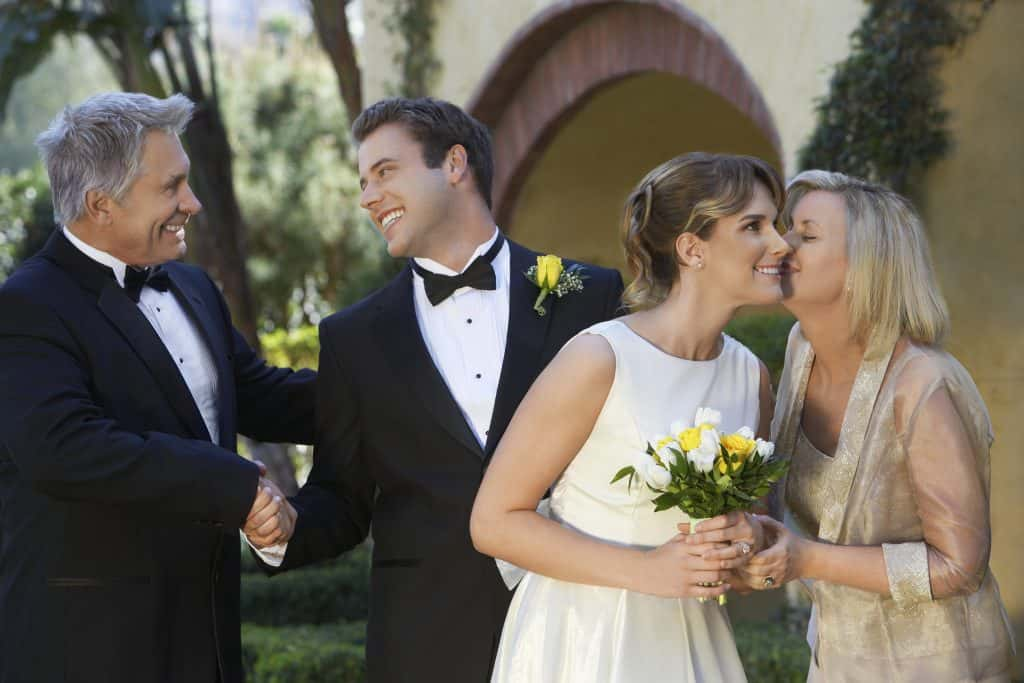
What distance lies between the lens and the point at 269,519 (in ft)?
11.1

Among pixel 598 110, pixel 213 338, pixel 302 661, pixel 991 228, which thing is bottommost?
pixel 302 661

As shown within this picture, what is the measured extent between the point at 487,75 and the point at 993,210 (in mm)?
3946

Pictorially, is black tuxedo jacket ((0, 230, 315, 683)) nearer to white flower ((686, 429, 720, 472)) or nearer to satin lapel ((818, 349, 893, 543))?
white flower ((686, 429, 720, 472))

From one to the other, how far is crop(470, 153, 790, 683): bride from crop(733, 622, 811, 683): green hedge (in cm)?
259

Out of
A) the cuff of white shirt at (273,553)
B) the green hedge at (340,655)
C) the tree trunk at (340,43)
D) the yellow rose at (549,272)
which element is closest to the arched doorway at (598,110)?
the tree trunk at (340,43)

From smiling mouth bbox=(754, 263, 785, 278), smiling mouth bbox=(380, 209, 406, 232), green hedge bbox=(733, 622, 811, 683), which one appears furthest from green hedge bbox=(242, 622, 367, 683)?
smiling mouth bbox=(754, 263, 785, 278)

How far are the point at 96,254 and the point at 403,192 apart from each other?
82 centimetres

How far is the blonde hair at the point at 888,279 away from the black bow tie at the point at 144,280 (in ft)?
5.98

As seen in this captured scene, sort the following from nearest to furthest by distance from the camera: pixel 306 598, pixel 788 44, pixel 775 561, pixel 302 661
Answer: pixel 775 561
pixel 302 661
pixel 788 44
pixel 306 598

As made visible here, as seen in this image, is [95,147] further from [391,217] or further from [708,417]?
[708,417]

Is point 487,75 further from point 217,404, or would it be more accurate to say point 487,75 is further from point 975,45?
point 217,404

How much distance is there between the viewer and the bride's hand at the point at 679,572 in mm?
2719

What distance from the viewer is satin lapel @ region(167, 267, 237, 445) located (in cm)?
365

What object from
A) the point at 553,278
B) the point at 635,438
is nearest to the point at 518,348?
the point at 553,278
